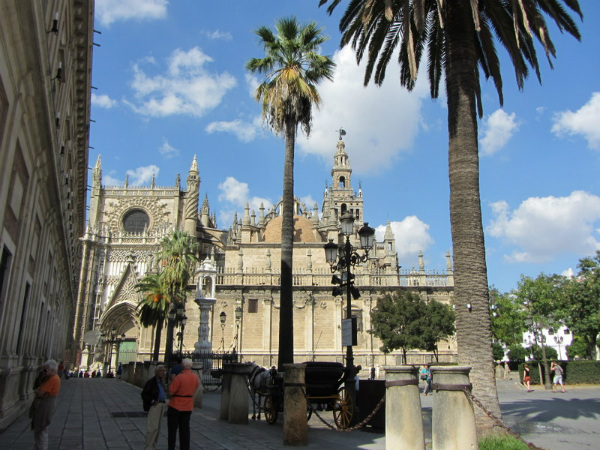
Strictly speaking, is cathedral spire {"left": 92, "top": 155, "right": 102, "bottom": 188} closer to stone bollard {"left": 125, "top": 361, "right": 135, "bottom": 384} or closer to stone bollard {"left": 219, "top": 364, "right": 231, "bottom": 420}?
stone bollard {"left": 125, "top": 361, "right": 135, "bottom": 384}

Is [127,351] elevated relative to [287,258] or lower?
lower

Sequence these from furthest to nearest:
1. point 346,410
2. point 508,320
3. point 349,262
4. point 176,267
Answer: point 508,320 → point 176,267 → point 349,262 → point 346,410

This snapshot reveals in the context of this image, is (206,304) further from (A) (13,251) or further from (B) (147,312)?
(A) (13,251)

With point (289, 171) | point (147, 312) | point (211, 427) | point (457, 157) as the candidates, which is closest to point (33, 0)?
point (457, 157)

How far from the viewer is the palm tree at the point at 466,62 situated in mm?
9008

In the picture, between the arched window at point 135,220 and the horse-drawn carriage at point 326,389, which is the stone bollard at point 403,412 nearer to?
the horse-drawn carriage at point 326,389

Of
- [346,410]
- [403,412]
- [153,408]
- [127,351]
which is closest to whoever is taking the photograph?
[403,412]

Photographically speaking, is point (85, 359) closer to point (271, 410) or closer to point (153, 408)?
point (271, 410)

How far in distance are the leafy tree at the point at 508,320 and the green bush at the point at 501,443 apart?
3641 centimetres

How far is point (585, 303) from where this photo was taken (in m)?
35.3

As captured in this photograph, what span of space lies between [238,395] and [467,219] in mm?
6381

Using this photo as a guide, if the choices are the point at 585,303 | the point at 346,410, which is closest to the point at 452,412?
the point at 346,410

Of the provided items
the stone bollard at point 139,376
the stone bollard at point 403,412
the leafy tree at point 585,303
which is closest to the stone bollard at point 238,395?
the stone bollard at point 403,412

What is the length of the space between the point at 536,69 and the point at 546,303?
105 feet
